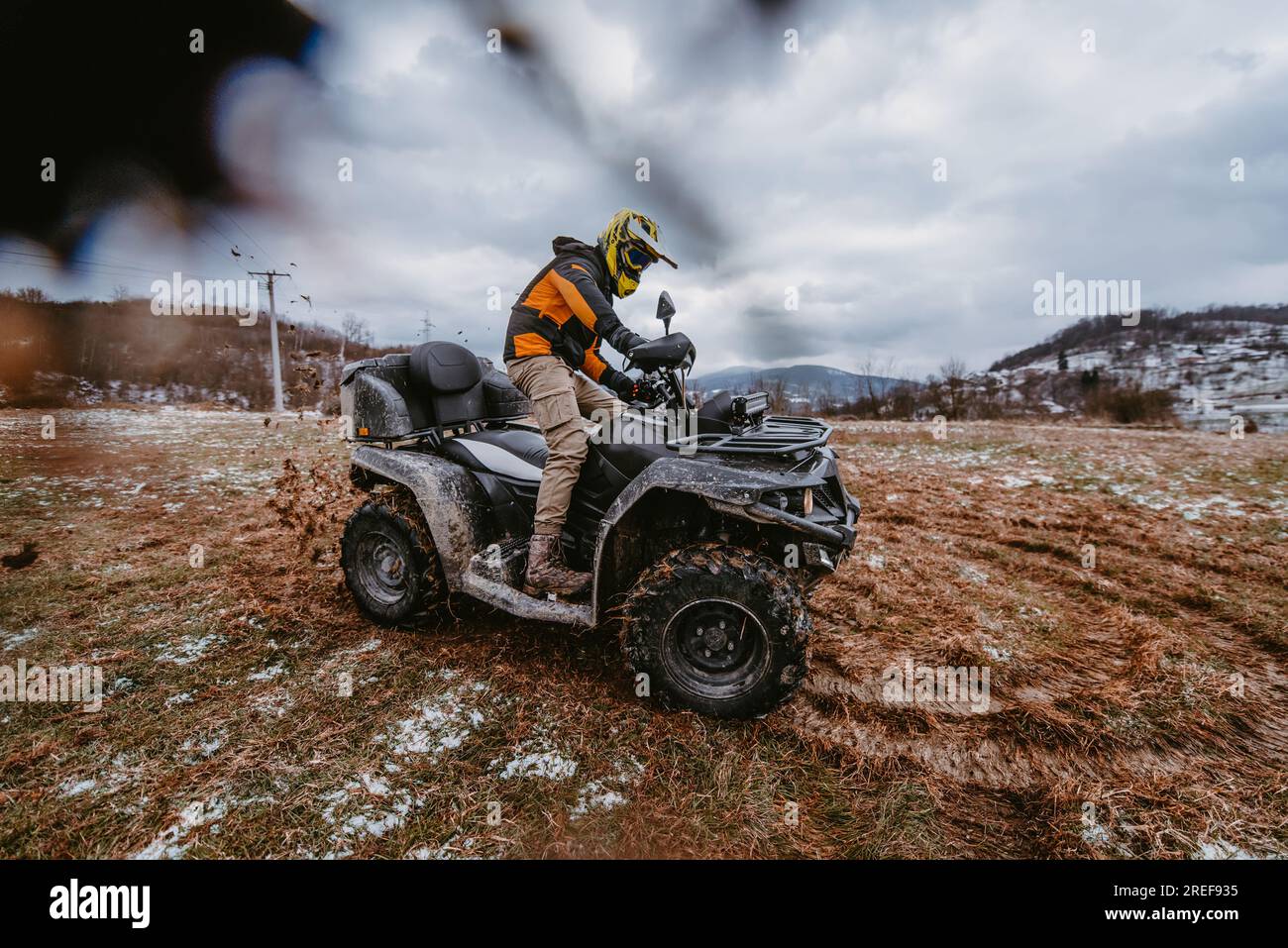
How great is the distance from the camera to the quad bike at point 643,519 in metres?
2.45

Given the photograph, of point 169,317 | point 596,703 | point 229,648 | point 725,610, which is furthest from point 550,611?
point 169,317

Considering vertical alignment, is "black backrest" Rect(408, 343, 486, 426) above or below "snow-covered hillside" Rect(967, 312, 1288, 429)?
below

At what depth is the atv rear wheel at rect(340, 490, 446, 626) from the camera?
336 cm

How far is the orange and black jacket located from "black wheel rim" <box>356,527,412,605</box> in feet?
5.05

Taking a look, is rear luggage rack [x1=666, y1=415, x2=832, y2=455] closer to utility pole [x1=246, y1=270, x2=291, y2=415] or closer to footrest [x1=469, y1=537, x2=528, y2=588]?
footrest [x1=469, y1=537, x2=528, y2=588]

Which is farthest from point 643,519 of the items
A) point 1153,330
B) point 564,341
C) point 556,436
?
point 1153,330

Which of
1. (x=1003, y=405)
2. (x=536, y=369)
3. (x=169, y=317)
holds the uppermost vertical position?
(x=169, y=317)

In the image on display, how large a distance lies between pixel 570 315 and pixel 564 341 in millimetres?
152

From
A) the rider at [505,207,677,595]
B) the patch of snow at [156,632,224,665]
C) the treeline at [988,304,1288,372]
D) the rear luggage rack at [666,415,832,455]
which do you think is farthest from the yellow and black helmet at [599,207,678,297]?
the treeline at [988,304,1288,372]

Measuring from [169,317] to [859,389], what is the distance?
120 ft

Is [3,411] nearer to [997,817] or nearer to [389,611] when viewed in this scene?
[389,611]

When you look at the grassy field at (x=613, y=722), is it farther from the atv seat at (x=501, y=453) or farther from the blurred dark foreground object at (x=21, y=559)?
the atv seat at (x=501, y=453)

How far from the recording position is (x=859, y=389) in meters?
31.2
